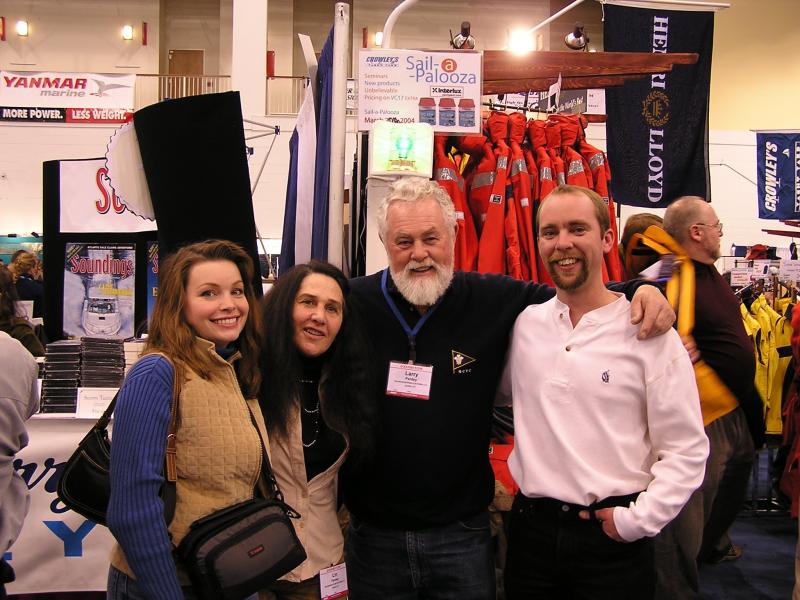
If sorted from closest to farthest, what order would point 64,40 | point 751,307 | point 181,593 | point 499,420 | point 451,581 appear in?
point 181,593 < point 451,581 < point 499,420 < point 751,307 < point 64,40

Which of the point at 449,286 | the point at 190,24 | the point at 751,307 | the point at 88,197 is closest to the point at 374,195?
the point at 449,286

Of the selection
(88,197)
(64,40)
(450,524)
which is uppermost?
(64,40)

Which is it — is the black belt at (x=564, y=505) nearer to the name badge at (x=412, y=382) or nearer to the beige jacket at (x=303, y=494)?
the name badge at (x=412, y=382)

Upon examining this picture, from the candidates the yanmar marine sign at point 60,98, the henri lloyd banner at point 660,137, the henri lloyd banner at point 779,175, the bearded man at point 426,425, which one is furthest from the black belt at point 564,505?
the yanmar marine sign at point 60,98

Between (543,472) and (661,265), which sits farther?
(661,265)

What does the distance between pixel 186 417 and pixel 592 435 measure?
95cm

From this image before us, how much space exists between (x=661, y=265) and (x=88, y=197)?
8.12 feet

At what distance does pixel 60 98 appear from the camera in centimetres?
1264

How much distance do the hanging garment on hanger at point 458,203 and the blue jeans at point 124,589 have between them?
204 cm

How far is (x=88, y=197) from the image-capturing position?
3.05 metres

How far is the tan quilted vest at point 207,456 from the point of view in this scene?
4.75 ft

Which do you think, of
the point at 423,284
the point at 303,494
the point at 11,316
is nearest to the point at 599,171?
the point at 423,284

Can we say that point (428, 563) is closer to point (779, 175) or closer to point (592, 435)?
point (592, 435)

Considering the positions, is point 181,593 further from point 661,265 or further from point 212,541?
point 661,265
